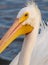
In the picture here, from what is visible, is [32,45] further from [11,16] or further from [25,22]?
[11,16]

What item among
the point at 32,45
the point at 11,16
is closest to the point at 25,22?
the point at 32,45

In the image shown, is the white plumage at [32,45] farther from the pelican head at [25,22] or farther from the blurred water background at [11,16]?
the blurred water background at [11,16]

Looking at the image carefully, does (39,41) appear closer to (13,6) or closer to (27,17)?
(27,17)

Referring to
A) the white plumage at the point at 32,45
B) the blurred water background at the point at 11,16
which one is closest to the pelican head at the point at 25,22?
the white plumage at the point at 32,45

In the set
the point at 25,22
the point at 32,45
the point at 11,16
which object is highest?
the point at 25,22

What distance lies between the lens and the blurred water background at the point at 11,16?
607cm

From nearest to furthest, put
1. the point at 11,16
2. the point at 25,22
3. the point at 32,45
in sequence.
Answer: the point at 25,22 < the point at 32,45 < the point at 11,16

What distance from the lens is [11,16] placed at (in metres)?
7.57

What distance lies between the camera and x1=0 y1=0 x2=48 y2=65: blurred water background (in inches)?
239

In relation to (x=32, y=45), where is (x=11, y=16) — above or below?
below

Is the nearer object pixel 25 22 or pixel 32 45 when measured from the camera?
pixel 25 22

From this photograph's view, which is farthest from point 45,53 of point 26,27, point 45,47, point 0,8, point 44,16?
point 0,8

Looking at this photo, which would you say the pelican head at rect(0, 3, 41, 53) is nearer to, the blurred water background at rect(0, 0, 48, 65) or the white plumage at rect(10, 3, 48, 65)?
the white plumage at rect(10, 3, 48, 65)

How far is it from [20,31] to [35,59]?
32.1 inches
